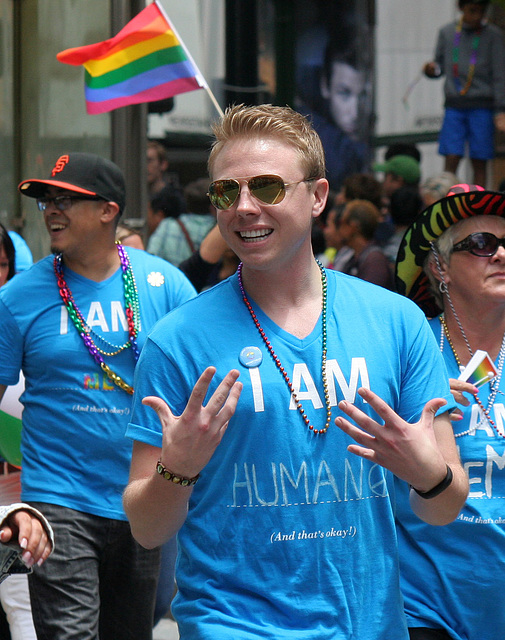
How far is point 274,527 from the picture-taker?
2.71m

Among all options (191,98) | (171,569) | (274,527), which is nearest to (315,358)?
(274,527)

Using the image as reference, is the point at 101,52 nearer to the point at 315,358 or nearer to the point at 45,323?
the point at 45,323

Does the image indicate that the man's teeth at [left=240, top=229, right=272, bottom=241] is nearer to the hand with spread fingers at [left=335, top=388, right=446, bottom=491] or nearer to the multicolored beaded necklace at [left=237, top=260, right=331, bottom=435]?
the multicolored beaded necklace at [left=237, top=260, right=331, bottom=435]

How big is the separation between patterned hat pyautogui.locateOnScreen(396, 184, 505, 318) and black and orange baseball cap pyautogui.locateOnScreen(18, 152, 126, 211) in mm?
1582

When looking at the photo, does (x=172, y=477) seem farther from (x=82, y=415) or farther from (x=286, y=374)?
(x=82, y=415)

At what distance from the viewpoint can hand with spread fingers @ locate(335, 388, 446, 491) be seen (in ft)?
8.27

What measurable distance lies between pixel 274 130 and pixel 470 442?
130 centimetres

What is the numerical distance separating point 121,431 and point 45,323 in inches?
22.5

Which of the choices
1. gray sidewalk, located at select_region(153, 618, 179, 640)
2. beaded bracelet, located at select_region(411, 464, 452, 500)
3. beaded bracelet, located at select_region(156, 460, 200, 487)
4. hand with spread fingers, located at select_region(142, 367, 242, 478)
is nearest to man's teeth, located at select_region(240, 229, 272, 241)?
hand with spread fingers, located at select_region(142, 367, 242, 478)

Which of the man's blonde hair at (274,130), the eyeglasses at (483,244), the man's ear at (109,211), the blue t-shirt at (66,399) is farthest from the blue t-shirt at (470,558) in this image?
the man's ear at (109,211)

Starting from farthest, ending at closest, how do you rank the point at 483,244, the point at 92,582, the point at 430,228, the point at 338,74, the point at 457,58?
the point at 338,74
the point at 457,58
the point at 92,582
the point at 430,228
the point at 483,244

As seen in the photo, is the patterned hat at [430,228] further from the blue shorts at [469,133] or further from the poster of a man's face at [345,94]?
the poster of a man's face at [345,94]

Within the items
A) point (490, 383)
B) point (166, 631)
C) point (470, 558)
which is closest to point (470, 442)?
point (490, 383)

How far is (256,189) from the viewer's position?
2.84 m
